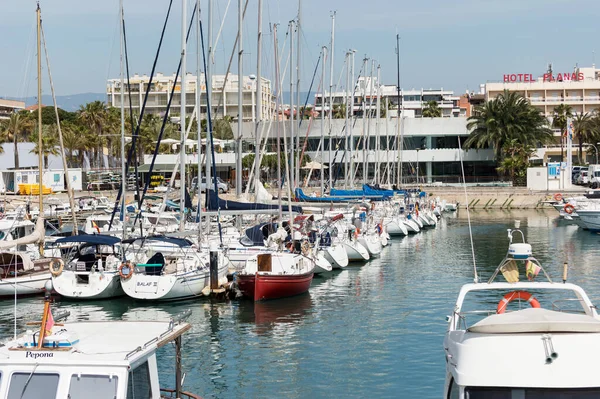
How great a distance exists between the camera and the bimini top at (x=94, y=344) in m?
11.7

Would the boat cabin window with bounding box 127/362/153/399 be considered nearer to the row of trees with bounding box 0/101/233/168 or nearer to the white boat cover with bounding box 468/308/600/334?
the white boat cover with bounding box 468/308/600/334

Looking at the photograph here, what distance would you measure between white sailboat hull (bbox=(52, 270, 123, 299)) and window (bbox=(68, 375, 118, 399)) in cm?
2142

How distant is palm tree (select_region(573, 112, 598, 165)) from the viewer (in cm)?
11544

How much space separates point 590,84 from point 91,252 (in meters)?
109

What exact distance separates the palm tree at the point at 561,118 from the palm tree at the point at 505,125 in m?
8.35

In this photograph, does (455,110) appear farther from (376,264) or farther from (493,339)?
(493,339)

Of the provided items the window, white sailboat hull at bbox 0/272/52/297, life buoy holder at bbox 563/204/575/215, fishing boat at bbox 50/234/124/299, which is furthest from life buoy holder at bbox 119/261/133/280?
life buoy holder at bbox 563/204/575/215

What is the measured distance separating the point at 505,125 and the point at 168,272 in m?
79.5

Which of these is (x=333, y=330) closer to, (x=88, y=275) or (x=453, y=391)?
(x=88, y=275)

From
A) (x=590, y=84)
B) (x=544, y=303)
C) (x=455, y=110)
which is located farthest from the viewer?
(x=455, y=110)

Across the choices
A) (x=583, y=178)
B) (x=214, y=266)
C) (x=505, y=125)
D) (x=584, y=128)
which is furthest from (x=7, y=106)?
(x=214, y=266)

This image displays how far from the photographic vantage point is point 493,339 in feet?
34.2

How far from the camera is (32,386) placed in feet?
37.8

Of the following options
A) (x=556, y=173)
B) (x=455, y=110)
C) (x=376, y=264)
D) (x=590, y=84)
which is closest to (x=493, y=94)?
(x=590, y=84)
